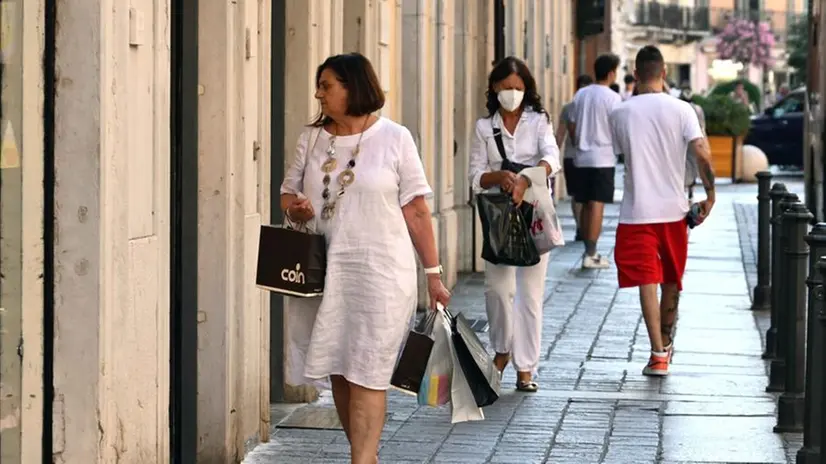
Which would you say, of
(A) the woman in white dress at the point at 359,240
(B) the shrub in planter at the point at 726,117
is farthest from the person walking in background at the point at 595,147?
(B) the shrub in planter at the point at 726,117

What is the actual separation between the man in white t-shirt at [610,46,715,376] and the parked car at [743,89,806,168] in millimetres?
28397

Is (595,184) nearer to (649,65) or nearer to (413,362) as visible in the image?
(649,65)

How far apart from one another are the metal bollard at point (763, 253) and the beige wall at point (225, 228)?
7196 mm

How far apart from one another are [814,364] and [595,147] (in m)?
10.4

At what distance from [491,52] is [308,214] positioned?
1250 cm

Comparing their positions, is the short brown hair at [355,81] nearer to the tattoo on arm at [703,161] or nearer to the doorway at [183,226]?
the doorway at [183,226]

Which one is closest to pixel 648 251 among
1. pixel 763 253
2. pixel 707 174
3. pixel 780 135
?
pixel 707 174

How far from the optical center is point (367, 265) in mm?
6727

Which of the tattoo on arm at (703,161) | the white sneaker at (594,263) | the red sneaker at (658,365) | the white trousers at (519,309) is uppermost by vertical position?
the tattoo on arm at (703,161)

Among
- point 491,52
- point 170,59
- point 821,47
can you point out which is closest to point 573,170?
point 491,52

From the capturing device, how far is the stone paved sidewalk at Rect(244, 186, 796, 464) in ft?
27.3

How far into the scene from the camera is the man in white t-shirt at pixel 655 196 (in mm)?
10656

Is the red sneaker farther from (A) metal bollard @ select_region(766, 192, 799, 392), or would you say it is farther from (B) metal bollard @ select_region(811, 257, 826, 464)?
(B) metal bollard @ select_region(811, 257, 826, 464)

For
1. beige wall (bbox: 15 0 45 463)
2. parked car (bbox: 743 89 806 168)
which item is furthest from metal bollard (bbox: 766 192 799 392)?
parked car (bbox: 743 89 806 168)
